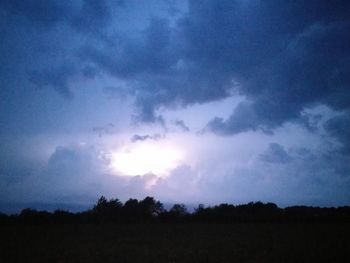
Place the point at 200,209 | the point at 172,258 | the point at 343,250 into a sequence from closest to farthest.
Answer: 1. the point at 172,258
2. the point at 343,250
3. the point at 200,209

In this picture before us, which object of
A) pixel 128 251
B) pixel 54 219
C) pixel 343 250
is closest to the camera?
pixel 343 250

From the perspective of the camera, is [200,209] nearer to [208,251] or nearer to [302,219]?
[302,219]

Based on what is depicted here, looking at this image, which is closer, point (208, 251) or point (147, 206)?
point (208, 251)

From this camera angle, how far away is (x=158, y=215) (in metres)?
70.7

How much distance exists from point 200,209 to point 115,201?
20.7m

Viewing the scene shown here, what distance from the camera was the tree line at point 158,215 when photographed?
62344 millimetres

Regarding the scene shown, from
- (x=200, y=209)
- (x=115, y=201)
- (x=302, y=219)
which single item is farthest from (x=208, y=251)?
(x=115, y=201)

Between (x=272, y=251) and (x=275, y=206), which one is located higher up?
(x=275, y=206)

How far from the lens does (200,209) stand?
75625 mm

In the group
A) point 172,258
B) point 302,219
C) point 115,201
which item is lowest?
point 172,258

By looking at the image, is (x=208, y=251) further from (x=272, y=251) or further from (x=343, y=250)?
(x=343, y=250)

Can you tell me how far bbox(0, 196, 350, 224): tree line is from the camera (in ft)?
205

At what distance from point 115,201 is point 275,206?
134 feet

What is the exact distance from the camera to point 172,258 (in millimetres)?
21969
